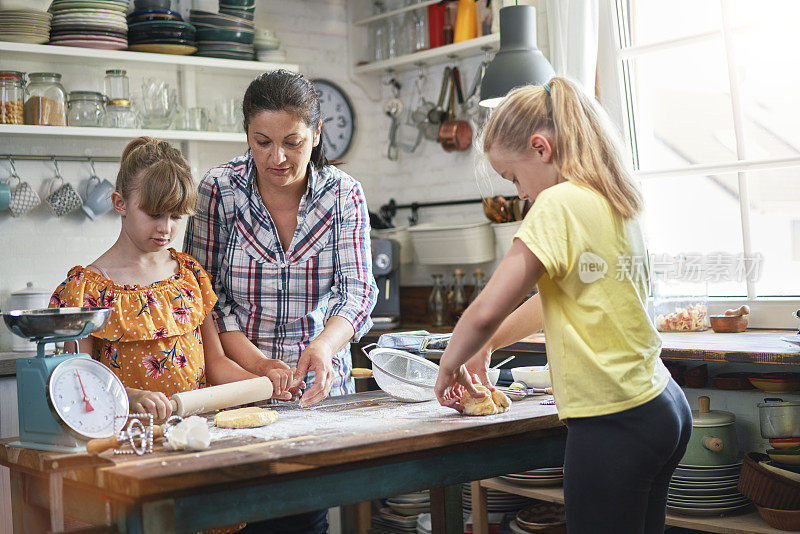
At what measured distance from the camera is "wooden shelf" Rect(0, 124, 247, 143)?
3840mm

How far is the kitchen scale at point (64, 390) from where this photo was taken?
162 centimetres

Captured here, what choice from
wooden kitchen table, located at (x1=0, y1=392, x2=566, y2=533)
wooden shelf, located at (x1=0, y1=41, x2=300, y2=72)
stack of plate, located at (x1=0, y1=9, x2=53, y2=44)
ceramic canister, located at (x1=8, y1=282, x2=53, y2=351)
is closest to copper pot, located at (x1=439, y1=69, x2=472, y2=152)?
wooden shelf, located at (x1=0, y1=41, x2=300, y2=72)

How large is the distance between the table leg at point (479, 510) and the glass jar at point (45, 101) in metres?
2.40

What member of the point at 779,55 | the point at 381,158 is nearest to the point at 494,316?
the point at 779,55

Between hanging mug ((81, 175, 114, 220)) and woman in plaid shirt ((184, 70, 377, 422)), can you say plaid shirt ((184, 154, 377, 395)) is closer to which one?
woman in plaid shirt ((184, 70, 377, 422))

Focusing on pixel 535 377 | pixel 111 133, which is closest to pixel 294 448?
pixel 535 377

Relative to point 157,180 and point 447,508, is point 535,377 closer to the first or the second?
point 447,508

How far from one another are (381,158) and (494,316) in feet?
12.3

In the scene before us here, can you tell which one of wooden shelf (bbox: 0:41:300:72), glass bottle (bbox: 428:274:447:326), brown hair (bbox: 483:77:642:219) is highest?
wooden shelf (bbox: 0:41:300:72)

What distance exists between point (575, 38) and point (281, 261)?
2.03 m

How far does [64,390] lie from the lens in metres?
1.64

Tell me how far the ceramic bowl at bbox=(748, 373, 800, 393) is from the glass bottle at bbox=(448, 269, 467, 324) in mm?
1780

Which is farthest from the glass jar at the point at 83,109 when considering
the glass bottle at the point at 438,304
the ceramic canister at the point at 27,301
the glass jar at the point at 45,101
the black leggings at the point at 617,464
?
the black leggings at the point at 617,464

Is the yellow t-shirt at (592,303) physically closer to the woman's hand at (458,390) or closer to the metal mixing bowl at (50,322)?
the woman's hand at (458,390)
